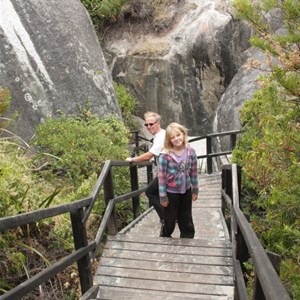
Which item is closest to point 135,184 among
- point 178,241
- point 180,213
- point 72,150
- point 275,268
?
point 180,213

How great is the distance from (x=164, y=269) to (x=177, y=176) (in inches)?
39.3

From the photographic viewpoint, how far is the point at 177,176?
14.1ft

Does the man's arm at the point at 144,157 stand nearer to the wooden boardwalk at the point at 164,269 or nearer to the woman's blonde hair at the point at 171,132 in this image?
the woman's blonde hair at the point at 171,132

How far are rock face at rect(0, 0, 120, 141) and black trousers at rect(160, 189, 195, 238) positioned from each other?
5.47 metres

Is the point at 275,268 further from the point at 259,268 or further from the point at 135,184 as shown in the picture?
the point at 135,184

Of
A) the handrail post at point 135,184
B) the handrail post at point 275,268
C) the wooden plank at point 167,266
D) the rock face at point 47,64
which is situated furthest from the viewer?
the rock face at point 47,64

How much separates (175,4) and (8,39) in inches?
361

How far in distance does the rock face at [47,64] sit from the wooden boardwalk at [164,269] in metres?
5.42

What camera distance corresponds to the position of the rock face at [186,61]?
1489 centimetres

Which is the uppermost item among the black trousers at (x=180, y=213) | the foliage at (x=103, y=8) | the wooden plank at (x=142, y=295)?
the foliage at (x=103, y=8)

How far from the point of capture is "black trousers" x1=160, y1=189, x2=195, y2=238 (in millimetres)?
4438

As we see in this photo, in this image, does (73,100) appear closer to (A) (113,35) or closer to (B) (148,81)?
(B) (148,81)

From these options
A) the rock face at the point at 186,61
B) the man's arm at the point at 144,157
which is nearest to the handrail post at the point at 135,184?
the man's arm at the point at 144,157

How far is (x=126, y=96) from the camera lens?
1538cm
